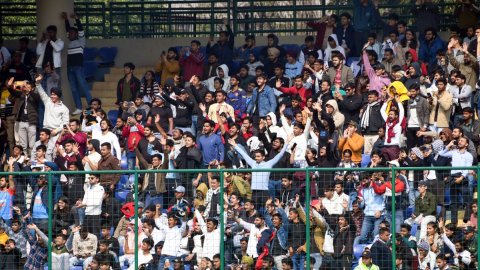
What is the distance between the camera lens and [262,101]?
24094 mm

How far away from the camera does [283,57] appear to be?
2586 cm

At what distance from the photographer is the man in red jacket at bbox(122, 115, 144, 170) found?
2314 centimetres

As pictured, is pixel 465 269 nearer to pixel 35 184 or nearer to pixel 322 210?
pixel 322 210

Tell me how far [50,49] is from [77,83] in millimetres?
855

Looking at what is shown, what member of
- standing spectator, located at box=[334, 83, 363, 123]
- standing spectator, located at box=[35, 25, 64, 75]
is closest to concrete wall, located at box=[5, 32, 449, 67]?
standing spectator, located at box=[35, 25, 64, 75]

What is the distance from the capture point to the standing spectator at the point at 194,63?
85.1 ft

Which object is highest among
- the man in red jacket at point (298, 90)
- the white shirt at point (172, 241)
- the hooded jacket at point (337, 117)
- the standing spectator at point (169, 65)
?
the standing spectator at point (169, 65)

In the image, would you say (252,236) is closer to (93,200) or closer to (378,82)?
(93,200)

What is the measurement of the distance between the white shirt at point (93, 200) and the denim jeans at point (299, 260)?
2.70 metres

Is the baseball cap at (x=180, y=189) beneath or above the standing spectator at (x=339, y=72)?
beneath

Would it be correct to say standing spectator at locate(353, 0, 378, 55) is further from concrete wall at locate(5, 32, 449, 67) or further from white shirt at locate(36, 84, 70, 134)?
white shirt at locate(36, 84, 70, 134)

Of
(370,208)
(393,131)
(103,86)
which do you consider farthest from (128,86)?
(370,208)

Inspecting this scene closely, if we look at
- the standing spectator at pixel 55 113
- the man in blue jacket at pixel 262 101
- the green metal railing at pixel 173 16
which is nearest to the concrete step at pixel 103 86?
the green metal railing at pixel 173 16

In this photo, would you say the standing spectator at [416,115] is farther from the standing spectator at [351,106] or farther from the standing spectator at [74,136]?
the standing spectator at [74,136]
